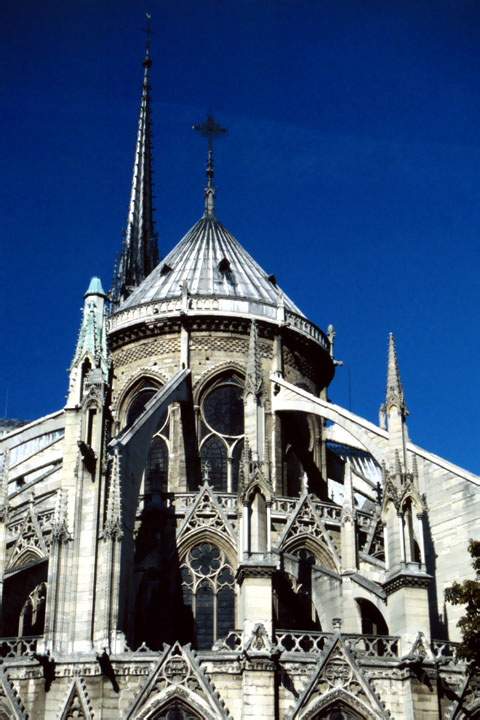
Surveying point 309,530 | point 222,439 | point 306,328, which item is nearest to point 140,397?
point 222,439

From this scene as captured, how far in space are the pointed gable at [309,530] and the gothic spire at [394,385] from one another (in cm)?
426

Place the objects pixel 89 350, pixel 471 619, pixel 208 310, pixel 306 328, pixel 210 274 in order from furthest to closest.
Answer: pixel 210 274 → pixel 306 328 → pixel 208 310 → pixel 89 350 → pixel 471 619

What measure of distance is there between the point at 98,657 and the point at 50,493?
37.3 ft

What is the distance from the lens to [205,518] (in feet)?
117

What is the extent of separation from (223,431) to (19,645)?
12658 millimetres

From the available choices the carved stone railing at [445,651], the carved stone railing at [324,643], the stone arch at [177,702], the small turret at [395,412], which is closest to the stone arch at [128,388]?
the small turret at [395,412]

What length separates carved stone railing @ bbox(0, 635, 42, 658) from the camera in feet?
99.0

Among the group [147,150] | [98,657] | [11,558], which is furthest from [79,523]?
[147,150]

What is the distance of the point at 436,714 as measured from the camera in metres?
29.3

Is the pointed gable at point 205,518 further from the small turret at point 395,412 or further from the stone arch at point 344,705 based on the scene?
the stone arch at point 344,705

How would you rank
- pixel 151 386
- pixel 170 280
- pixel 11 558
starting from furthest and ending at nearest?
pixel 170 280 < pixel 151 386 < pixel 11 558

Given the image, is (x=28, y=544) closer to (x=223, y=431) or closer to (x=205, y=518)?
(x=205, y=518)

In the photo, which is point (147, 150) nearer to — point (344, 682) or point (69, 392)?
point (69, 392)

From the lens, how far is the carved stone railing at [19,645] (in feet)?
99.0
